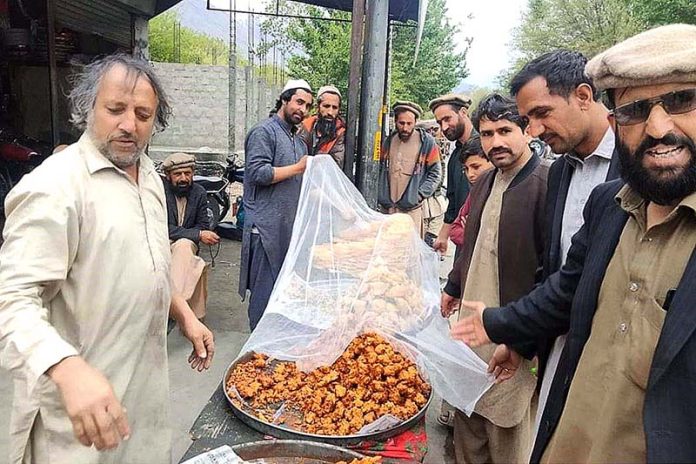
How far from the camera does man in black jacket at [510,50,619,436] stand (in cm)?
207

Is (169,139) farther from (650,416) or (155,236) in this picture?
(650,416)

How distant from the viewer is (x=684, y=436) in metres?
1.09

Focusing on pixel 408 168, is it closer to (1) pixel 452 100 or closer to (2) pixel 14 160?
(1) pixel 452 100

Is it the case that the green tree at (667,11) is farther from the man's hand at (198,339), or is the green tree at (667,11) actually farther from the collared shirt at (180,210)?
the man's hand at (198,339)

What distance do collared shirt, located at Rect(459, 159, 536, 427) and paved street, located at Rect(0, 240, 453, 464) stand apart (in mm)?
841

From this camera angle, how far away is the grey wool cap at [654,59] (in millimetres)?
1212

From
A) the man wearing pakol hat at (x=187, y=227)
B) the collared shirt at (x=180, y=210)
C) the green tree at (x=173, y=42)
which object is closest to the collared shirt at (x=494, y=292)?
the man wearing pakol hat at (x=187, y=227)

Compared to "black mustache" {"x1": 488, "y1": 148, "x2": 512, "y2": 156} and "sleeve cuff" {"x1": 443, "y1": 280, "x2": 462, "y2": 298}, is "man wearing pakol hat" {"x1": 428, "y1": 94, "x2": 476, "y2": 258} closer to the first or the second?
"sleeve cuff" {"x1": 443, "y1": 280, "x2": 462, "y2": 298}

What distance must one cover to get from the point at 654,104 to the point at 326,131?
4.06 m

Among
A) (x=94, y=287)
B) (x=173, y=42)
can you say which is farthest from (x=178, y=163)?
(x=173, y=42)

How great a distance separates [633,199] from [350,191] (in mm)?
2276

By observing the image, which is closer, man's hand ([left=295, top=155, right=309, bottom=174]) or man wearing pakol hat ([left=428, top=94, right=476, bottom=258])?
man's hand ([left=295, top=155, right=309, bottom=174])

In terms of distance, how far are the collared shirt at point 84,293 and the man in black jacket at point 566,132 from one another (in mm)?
1404

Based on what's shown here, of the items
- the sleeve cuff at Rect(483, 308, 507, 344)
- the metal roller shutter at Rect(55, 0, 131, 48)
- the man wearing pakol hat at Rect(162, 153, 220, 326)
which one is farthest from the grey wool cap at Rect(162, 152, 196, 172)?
the metal roller shutter at Rect(55, 0, 131, 48)
